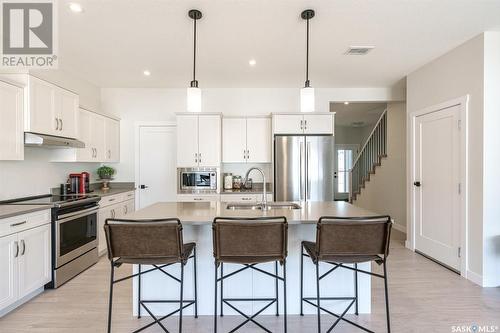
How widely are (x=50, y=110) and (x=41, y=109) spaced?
142 mm

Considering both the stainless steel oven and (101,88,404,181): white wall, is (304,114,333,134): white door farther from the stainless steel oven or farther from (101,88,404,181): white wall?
the stainless steel oven

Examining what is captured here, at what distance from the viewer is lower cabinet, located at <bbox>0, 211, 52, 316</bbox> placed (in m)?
2.35

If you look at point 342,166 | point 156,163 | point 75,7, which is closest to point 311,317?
point 75,7

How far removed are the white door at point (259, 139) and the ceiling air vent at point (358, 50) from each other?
171 centimetres

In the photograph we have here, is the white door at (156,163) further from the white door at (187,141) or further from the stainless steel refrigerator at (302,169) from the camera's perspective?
the stainless steel refrigerator at (302,169)

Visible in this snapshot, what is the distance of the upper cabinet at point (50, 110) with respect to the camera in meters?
2.97

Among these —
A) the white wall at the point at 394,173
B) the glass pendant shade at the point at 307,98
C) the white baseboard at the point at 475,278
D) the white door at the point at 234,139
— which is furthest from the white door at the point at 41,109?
the white wall at the point at 394,173

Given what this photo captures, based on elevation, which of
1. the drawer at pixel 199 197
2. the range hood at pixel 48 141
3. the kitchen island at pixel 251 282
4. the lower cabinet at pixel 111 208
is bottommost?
the kitchen island at pixel 251 282

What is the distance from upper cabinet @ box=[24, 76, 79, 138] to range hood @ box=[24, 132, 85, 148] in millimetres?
51

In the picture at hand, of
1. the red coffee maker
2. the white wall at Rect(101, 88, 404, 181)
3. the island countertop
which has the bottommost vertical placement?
the island countertop

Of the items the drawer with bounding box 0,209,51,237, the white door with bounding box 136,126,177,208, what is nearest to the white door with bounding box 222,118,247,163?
the white door with bounding box 136,126,177,208

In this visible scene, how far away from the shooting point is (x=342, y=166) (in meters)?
10.4

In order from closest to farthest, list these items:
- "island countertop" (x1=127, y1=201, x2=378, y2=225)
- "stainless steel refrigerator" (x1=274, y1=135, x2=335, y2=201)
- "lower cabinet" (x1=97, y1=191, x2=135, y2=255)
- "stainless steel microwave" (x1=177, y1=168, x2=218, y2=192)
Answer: "island countertop" (x1=127, y1=201, x2=378, y2=225)
"lower cabinet" (x1=97, y1=191, x2=135, y2=255)
"stainless steel refrigerator" (x1=274, y1=135, x2=335, y2=201)
"stainless steel microwave" (x1=177, y1=168, x2=218, y2=192)

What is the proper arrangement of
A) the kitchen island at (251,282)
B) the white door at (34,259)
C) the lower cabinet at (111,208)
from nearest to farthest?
the kitchen island at (251,282) → the white door at (34,259) → the lower cabinet at (111,208)
